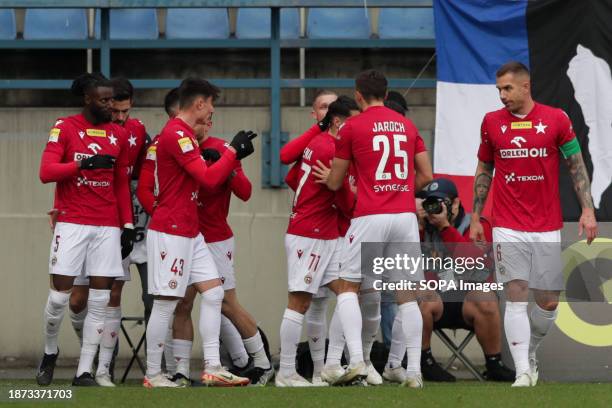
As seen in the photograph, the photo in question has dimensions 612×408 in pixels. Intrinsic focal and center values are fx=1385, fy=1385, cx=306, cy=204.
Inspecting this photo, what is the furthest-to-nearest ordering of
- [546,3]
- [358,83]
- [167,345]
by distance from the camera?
[546,3]
[167,345]
[358,83]

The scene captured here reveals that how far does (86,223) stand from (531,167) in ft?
9.94

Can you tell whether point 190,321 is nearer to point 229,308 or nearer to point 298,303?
point 229,308

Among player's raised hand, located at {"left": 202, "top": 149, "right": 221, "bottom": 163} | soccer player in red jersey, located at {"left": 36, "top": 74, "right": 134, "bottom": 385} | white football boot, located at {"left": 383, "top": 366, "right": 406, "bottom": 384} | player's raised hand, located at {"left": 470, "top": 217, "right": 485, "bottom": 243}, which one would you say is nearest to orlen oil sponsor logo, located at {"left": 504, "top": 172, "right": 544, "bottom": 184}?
player's raised hand, located at {"left": 470, "top": 217, "right": 485, "bottom": 243}

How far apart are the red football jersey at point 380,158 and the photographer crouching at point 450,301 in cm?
151

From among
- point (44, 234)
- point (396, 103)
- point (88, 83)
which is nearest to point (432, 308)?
point (396, 103)

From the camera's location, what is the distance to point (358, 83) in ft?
29.6

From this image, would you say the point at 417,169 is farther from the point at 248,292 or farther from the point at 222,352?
the point at 248,292

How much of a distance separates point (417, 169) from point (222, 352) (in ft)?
7.40

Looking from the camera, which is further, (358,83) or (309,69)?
(309,69)

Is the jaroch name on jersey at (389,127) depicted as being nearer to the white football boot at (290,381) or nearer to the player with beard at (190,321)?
the player with beard at (190,321)

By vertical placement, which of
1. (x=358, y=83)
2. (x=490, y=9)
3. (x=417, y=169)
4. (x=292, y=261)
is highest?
(x=490, y=9)

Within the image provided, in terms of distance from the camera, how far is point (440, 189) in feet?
34.6

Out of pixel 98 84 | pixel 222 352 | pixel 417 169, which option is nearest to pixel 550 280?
pixel 417 169

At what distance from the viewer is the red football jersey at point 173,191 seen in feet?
29.7
